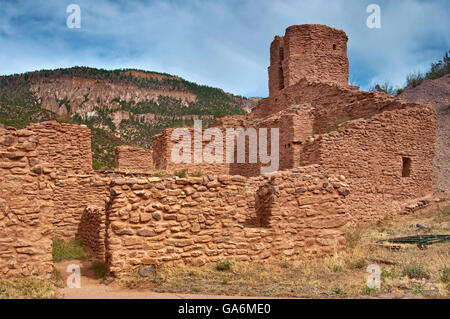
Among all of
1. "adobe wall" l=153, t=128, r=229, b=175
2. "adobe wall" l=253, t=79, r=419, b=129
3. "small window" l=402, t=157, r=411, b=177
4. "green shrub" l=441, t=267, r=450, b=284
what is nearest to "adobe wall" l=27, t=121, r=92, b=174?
"adobe wall" l=153, t=128, r=229, b=175

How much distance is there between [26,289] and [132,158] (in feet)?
37.4

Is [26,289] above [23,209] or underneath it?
underneath

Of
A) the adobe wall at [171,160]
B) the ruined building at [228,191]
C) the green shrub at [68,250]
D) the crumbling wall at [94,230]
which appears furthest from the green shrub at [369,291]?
the adobe wall at [171,160]

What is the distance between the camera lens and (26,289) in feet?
14.2

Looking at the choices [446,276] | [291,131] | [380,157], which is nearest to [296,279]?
[446,276]

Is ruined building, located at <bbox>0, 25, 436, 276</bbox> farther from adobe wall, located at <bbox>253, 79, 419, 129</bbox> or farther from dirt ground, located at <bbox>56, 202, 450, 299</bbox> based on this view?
dirt ground, located at <bbox>56, 202, 450, 299</bbox>

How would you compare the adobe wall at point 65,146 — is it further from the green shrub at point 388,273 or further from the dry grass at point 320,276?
the green shrub at point 388,273

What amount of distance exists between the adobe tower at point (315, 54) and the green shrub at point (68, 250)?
12.9 m

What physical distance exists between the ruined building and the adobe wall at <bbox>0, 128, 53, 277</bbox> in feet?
0.04

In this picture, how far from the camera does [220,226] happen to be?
6172 millimetres

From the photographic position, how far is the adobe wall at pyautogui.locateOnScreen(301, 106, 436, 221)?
10938 mm

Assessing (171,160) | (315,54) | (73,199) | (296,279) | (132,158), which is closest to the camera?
(296,279)

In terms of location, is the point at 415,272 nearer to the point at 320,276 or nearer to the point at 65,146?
the point at 320,276

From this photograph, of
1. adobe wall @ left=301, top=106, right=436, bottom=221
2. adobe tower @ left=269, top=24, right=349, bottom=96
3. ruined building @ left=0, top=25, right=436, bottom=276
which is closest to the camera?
ruined building @ left=0, top=25, right=436, bottom=276
